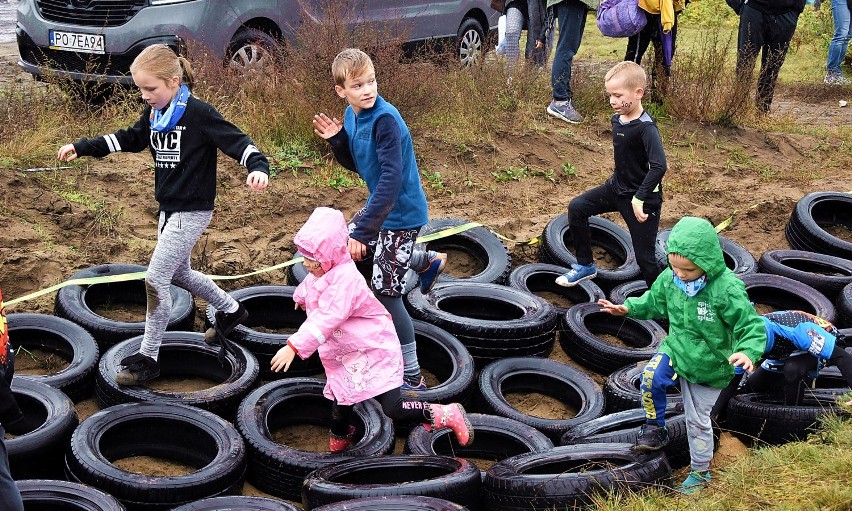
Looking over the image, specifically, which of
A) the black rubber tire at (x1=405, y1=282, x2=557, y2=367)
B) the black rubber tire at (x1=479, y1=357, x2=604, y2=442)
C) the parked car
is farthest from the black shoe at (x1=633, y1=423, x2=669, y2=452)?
the parked car

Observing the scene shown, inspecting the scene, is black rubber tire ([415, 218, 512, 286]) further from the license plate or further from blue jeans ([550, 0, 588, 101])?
the license plate

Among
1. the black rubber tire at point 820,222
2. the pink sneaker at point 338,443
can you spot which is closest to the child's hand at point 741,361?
the pink sneaker at point 338,443

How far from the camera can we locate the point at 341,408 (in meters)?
5.44

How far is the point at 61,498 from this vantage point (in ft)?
14.9

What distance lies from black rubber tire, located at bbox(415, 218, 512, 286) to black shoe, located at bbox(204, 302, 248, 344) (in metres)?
2.29

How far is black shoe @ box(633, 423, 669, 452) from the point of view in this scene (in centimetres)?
509

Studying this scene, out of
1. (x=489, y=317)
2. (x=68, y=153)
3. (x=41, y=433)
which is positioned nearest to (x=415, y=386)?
(x=489, y=317)

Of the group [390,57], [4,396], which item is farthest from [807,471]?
[390,57]

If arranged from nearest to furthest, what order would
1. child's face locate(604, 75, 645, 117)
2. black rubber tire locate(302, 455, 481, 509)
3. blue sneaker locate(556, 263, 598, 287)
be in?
black rubber tire locate(302, 455, 481, 509) → child's face locate(604, 75, 645, 117) → blue sneaker locate(556, 263, 598, 287)

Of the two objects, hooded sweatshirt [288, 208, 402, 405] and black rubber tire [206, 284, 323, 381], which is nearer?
hooded sweatshirt [288, 208, 402, 405]

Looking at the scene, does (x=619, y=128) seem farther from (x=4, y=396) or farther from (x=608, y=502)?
(x=4, y=396)

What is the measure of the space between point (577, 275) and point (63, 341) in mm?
4034

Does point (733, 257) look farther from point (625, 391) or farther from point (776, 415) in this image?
point (776, 415)

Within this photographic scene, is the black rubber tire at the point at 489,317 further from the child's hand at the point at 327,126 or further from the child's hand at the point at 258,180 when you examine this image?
the child's hand at the point at 258,180
